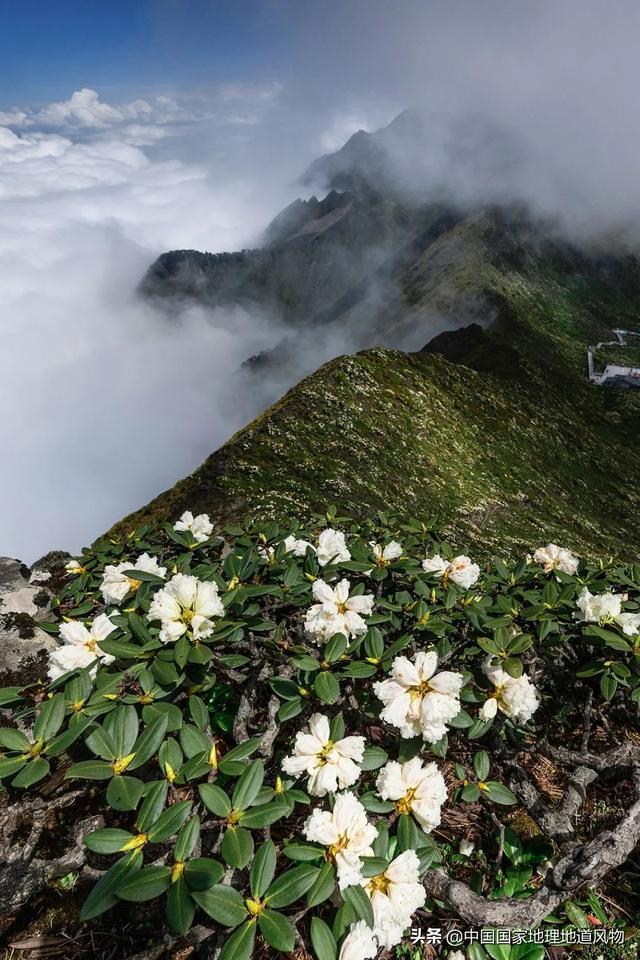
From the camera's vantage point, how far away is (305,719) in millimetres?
4414

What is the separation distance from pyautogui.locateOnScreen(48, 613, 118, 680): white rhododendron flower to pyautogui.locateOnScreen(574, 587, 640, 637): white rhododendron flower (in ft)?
13.7

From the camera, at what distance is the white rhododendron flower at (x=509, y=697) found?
398 centimetres

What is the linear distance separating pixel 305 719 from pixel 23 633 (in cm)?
433

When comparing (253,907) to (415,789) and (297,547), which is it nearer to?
(415,789)

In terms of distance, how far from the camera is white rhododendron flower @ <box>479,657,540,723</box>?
398 cm

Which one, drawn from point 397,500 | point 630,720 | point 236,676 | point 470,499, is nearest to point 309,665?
point 236,676

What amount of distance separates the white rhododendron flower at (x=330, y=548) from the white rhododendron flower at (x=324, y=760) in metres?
2.18


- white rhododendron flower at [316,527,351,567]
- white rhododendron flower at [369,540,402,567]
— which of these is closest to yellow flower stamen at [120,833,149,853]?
white rhododendron flower at [316,527,351,567]

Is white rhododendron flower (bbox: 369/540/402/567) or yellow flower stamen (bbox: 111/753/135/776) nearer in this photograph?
yellow flower stamen (bbox: 111/753/135/776)

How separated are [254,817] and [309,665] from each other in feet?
3.62

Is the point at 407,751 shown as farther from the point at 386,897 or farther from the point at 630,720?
the point at 630,720

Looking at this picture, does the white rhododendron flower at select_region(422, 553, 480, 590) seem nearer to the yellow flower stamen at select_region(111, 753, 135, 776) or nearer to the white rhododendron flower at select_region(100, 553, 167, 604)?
the white rhododendron flower at select_region(100, 553, 167, 604)

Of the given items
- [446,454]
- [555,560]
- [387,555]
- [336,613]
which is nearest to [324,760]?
[336,613]

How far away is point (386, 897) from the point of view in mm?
2963
